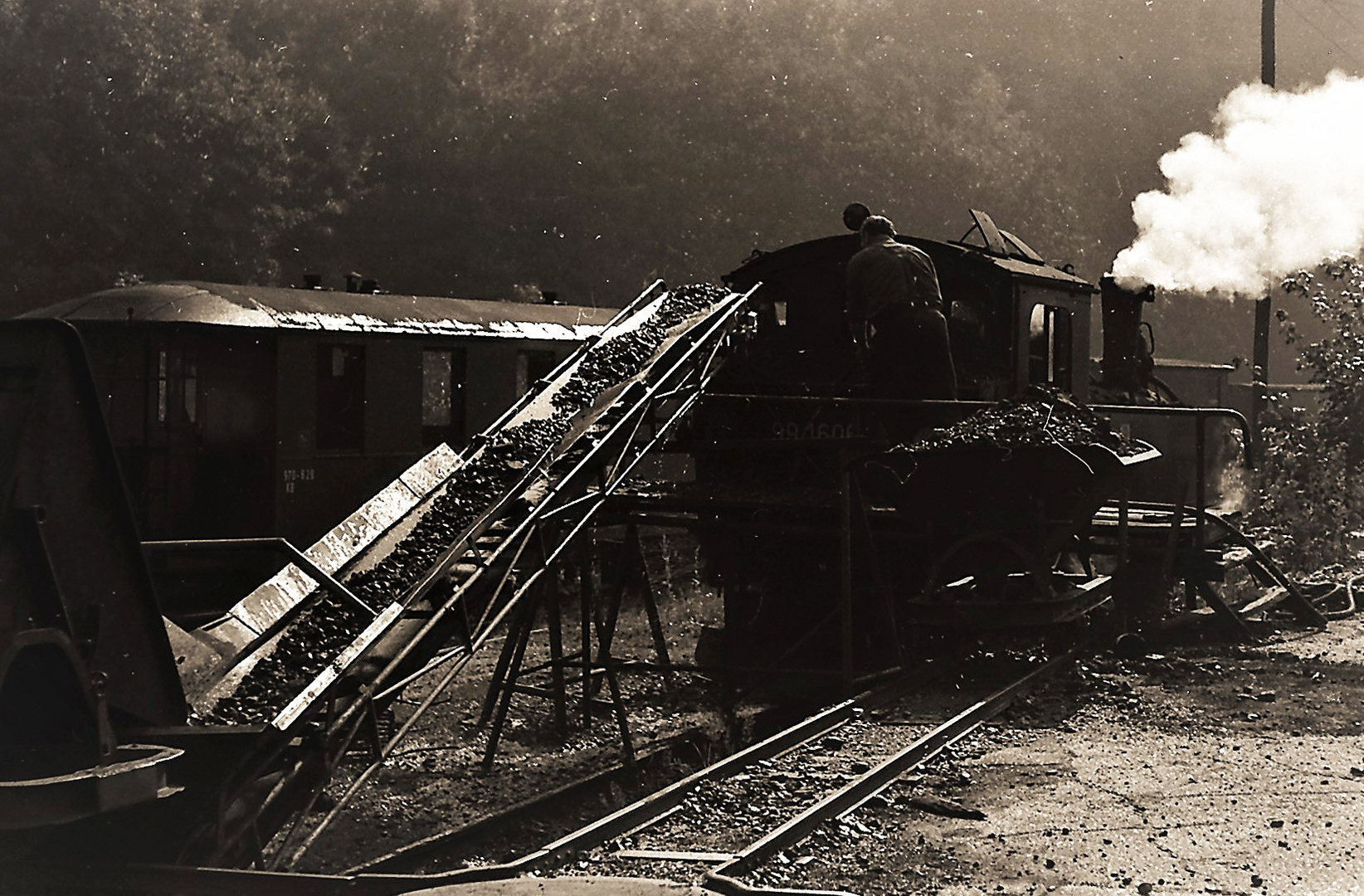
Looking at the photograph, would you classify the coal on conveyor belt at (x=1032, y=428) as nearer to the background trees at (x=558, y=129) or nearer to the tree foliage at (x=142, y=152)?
the background trees at (x=558, y=129)

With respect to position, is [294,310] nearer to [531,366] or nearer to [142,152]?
[531,366]

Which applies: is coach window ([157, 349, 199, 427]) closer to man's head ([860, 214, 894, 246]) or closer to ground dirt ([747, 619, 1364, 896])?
man's head ([860, 214, 894, 246])

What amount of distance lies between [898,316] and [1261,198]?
8.93 metres

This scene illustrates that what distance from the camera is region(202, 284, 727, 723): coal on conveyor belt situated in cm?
635

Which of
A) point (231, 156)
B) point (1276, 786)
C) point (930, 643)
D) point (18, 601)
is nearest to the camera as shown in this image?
point (18, 601)

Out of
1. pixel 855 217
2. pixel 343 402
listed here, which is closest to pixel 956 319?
pixel 855 217

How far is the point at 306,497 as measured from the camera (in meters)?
13.2

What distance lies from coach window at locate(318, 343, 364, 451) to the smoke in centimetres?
914

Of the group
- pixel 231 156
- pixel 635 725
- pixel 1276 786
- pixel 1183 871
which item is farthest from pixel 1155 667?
pixel 231 156

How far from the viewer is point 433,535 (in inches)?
292

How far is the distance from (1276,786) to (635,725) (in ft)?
16.4

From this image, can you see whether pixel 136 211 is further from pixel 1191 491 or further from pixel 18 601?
pixel 18 601

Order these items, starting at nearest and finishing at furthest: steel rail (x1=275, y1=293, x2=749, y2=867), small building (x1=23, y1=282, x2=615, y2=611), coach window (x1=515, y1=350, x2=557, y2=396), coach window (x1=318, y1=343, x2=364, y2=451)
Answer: steel rail (x1=275, y1=293, x2=749, y2=867)
small building (x1=23, y1=282, x2=615, y2=611)
coach window (x1=318, y1=343, x2=364, y2=451)
coach window (x1=515, y1=350, x2=557, y2=396)

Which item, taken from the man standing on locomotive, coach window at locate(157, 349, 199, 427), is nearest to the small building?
coach window at locate(157, 349, 199, 427)
